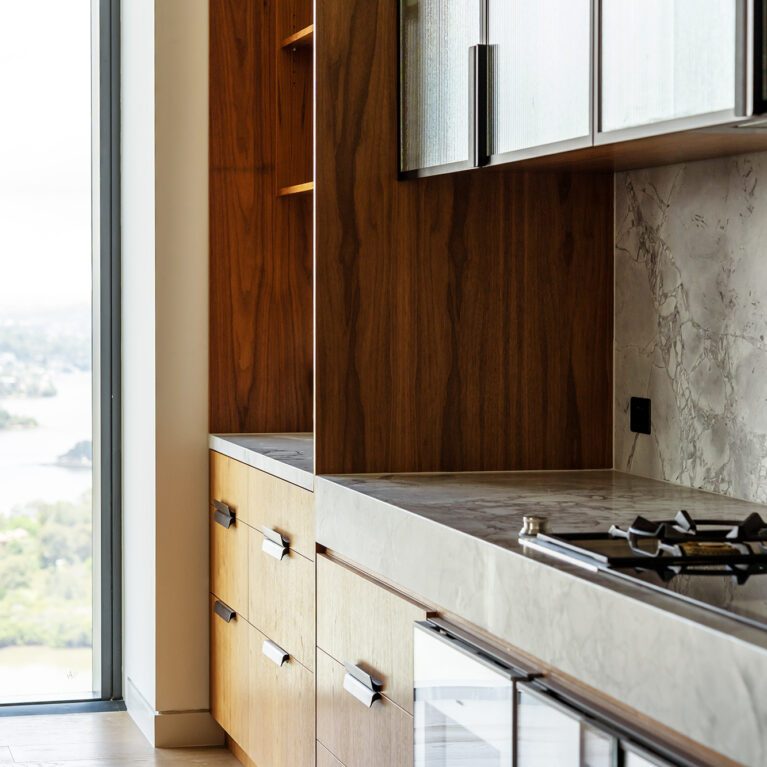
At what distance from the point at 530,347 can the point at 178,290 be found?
3.85 feet

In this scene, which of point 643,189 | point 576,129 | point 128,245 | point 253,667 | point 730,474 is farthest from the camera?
point 128,245

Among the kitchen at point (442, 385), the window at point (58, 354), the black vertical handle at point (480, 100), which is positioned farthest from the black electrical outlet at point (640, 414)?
the window at point (58, 354)

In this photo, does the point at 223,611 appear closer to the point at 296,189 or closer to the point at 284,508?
the point at 284,508

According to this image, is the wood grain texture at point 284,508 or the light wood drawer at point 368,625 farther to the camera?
the wood grain texture at point 284,508

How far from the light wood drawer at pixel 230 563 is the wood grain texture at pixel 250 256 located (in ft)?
1.02

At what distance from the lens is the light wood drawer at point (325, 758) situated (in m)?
2.35

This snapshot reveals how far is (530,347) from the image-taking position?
2.51 m

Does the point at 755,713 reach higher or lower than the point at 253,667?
higher

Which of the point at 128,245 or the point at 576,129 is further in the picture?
the point at 128,245

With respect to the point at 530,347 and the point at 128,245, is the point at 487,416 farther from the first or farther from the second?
the point at 128,245

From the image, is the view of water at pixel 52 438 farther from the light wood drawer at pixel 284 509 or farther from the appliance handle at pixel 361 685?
the appliance handle at pixel 361 685

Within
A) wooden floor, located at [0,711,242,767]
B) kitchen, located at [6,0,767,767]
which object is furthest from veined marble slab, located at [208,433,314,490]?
wooden floor, located at [0,711,242,767]

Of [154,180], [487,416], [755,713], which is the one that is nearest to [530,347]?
[487,416]

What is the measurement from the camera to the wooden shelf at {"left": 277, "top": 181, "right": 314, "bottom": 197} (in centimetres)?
300
